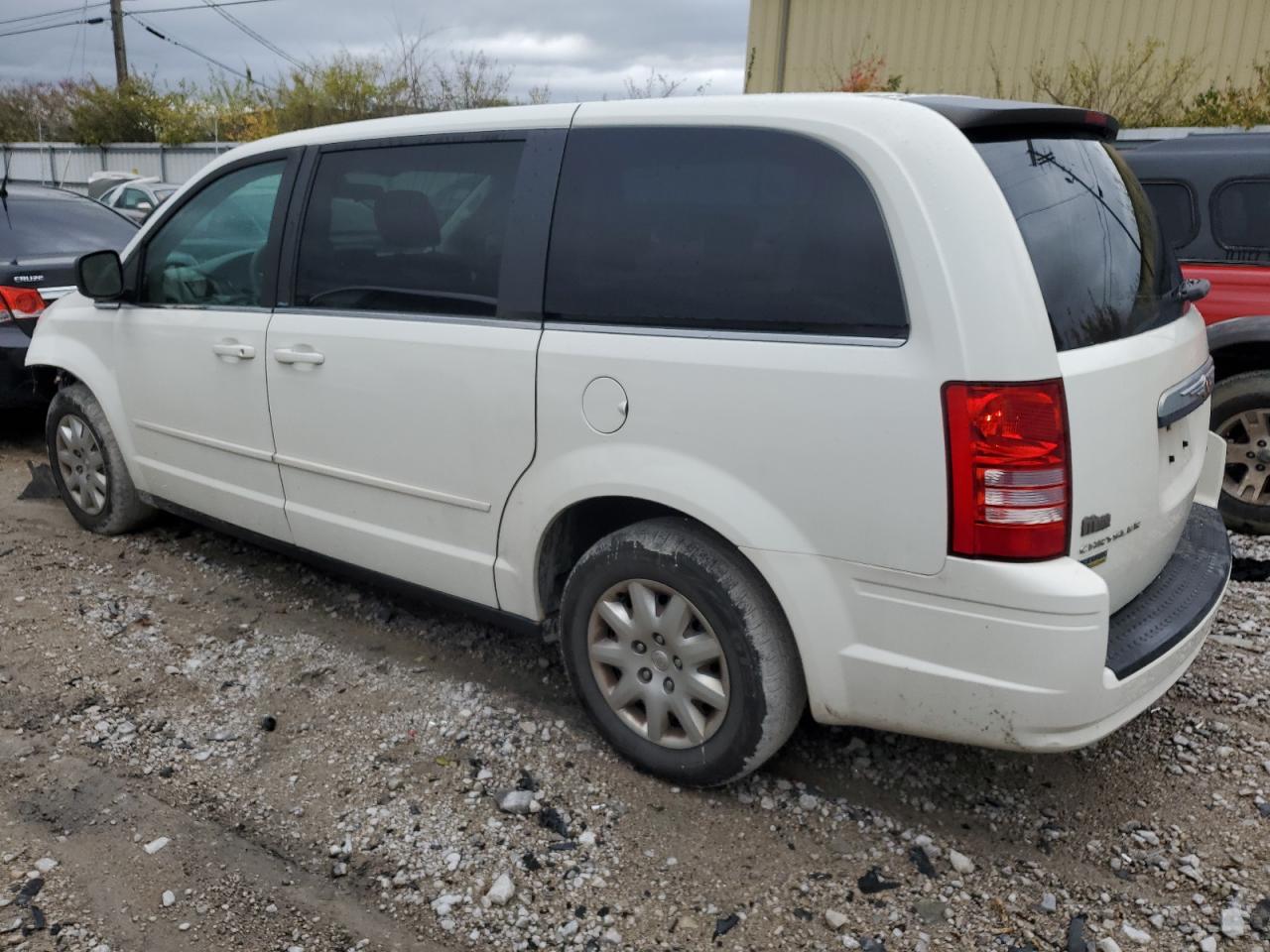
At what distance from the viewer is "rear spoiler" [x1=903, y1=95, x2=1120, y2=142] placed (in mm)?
2510

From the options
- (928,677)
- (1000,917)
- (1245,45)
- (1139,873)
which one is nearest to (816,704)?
(928,677)

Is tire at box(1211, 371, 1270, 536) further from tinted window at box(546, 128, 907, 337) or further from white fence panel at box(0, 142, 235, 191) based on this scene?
white fence panel at box(0, 142, 235, 191)

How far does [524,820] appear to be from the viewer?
2906mm

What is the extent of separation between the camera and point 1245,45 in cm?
1307

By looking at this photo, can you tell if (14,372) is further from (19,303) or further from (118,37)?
(118,37)

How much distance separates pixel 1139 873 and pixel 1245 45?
13.8 meters

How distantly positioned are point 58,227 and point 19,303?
3.33ft

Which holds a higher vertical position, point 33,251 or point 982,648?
point 33,251

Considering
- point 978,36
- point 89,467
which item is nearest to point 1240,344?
point 89,467

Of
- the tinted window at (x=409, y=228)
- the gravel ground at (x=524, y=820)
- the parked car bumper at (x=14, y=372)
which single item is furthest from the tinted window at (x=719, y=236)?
the parked car bumper at (x=14, y=372)

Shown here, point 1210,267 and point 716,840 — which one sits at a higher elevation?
point 1210,267

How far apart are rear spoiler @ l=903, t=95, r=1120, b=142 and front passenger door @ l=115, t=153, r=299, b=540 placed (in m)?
2.41

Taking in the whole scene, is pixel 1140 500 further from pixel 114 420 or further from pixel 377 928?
pixel 114 420

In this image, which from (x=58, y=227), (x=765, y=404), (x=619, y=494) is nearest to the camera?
(x=765, y=404)
